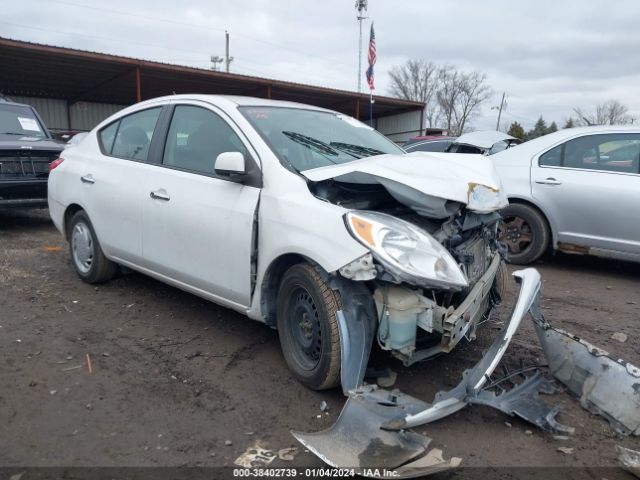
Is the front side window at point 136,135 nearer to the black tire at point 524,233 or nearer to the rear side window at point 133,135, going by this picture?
the rear side window at point 133,135

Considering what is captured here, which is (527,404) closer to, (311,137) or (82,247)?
(311,137)

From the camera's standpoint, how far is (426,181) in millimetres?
3000

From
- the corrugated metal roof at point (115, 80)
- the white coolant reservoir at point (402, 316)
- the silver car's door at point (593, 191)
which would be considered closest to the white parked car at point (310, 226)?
the white coolant reservoir at point (402, 316)

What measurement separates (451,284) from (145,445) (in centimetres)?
171

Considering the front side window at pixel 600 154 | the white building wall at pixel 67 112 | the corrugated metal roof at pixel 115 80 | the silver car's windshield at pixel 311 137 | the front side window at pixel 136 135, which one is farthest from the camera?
the white building wall at pixel 67 112

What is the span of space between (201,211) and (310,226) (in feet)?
3.22

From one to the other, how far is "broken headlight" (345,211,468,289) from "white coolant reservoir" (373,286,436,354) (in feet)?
0.46

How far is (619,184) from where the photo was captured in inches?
209

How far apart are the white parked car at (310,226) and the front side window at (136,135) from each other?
0.06 feet

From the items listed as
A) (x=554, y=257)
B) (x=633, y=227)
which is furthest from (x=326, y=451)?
(x=554, y=257)

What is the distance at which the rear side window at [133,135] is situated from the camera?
Result: 13.9ft

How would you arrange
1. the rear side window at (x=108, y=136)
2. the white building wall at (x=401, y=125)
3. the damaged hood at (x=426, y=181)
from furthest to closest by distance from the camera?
the white building wall at (x=401, y=125)
the rear side window at (x=108, y=136)
the damaged hood at (x=426, y=181)

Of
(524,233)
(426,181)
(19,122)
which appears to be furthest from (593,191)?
(19,122)

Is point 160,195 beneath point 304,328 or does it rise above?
above
